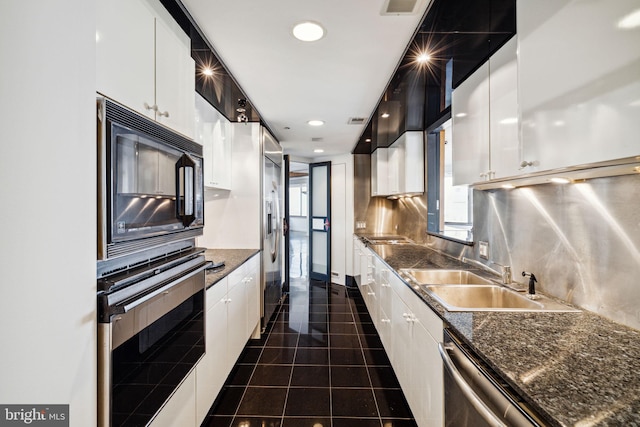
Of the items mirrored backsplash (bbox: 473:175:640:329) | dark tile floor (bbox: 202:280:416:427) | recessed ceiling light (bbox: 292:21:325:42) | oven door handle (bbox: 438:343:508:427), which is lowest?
dark tile floor (bbox: 202:280:416:427)

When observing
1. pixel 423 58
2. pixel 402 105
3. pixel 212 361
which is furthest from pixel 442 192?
pixel 212 361

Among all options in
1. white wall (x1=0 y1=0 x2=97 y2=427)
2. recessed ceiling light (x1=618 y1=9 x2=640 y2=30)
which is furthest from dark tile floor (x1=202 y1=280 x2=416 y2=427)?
recessed ceiling light (x1=618 y1=9 x2=640 y2=30)

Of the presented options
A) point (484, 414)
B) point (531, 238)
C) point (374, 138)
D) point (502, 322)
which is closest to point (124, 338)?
point (484, 414)

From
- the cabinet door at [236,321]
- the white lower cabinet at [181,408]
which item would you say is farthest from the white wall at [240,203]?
the white lower cabinet at [181,408]

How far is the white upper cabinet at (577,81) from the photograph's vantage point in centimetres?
81

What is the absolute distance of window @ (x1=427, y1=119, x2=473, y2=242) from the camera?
326 cm

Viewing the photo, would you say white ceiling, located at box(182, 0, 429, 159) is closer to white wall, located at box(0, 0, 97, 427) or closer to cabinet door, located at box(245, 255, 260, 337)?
white wall, located at box(0, 0, 97, 427)

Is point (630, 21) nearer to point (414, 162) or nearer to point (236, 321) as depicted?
point (236, 321)

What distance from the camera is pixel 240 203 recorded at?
3105 mm

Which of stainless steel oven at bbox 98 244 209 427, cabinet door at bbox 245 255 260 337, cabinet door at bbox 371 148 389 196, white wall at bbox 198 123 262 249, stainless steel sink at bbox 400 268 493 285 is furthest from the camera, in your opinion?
cabinet door at bbox 371 148 389 196

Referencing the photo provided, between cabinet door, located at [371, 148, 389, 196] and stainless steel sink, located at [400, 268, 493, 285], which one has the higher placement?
cabinet door, located at [371, 148, 389, 196]

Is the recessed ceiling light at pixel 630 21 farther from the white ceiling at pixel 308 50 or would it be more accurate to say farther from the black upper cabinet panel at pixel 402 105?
the black upper cabinet panel at pixel 402 105

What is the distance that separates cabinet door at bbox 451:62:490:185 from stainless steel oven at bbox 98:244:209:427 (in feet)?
5.55

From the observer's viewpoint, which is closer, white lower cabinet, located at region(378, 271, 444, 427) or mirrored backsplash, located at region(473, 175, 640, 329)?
mirrored backsplash, located at region(473, 175, 640, 329)
